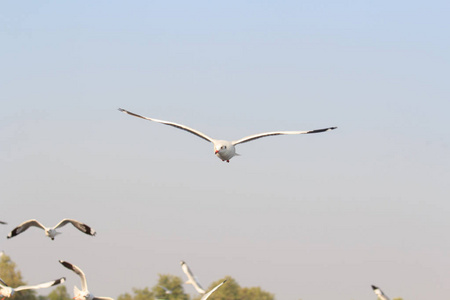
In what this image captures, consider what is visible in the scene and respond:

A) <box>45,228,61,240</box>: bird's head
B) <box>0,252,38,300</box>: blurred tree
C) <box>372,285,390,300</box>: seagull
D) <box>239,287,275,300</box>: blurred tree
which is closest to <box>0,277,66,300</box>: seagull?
<box>45,228,61,240</box>: bird's head

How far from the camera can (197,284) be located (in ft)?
248

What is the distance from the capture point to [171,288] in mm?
128000

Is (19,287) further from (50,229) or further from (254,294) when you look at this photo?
(254,294)

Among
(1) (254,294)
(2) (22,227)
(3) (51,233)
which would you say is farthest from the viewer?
(1) (254,294)

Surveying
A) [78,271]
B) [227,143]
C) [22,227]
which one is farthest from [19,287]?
[227,143]

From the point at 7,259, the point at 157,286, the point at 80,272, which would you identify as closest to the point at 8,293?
the point at 80,272

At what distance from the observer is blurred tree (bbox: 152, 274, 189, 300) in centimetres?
12600

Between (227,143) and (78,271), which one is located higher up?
(227,143)

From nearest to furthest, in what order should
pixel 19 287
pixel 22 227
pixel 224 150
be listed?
1. pixel 224 150
2. pixel 22 227
3. pixel 19 287

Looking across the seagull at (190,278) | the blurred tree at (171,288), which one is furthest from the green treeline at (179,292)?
the seagull at (190,278)

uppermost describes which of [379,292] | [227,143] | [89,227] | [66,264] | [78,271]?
[227,143]

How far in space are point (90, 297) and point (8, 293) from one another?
876cm

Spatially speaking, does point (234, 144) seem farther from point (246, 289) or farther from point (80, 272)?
point (246, 289)

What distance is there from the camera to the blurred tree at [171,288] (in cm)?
12600
